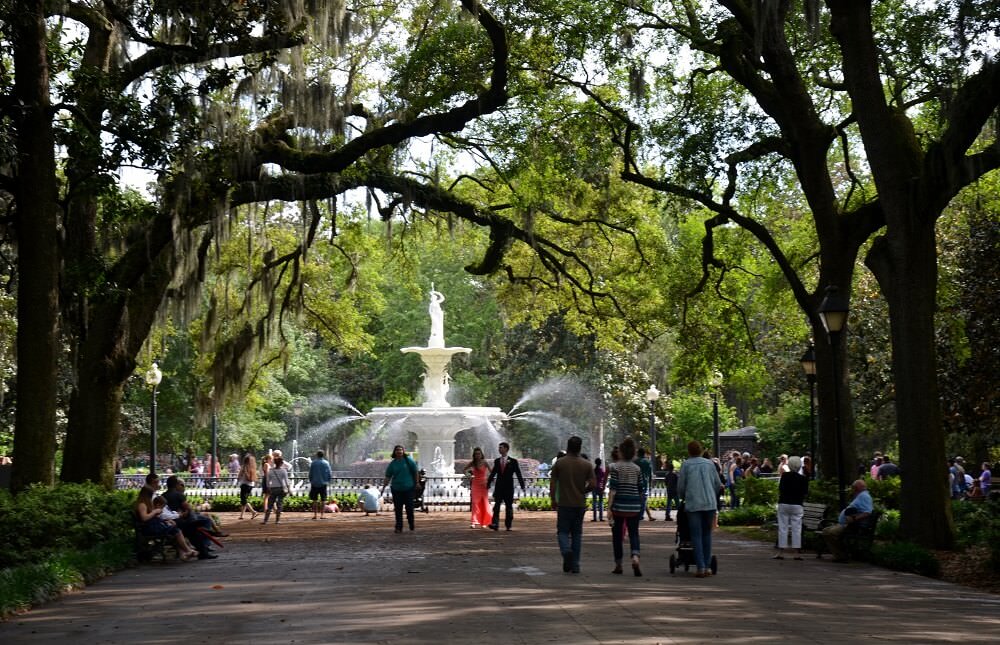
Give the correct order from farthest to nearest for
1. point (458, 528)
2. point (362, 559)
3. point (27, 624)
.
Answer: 1. point (458, 528)
2. point (362, 559)
3. point (27, 624)

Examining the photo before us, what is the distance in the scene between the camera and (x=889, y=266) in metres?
19.3

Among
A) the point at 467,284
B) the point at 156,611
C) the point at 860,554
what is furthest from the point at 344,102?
the point at 467,284

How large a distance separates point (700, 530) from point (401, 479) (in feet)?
32.0

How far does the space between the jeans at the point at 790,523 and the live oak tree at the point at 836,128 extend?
153 centimetres

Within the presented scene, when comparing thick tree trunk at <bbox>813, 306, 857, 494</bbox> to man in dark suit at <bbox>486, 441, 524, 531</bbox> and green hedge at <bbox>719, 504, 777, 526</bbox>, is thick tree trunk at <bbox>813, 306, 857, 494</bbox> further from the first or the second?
man in dark suit at <bbox>486, 441, 524, 531</bbox>

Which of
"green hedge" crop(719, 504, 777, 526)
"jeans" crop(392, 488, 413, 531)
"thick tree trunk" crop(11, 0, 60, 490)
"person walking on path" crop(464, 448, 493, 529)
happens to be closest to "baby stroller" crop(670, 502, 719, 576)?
"thick tree trunk" crop(11, 0, 60, 490)

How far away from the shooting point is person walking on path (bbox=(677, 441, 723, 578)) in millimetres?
15039

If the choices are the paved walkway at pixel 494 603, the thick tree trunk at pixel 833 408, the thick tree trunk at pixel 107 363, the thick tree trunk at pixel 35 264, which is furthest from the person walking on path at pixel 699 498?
the thick tree trunk at pixel 107 363

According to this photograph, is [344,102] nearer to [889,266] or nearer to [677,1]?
[677,1]

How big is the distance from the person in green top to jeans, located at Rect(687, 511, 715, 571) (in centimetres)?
925

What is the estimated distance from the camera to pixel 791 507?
1888 cm

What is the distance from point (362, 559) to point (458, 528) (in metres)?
7.87

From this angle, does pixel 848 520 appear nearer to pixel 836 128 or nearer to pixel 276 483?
pixel 836 128

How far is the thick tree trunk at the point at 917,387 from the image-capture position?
60.4ft
